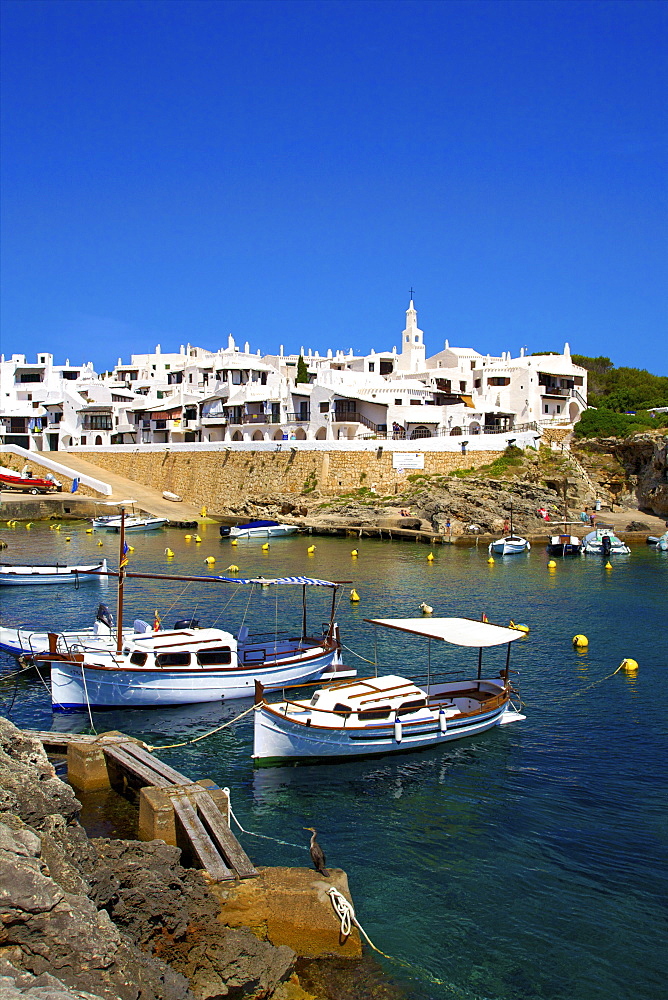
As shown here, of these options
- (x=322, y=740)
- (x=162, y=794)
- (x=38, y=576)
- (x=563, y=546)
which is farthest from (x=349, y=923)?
(x=563, y=546)

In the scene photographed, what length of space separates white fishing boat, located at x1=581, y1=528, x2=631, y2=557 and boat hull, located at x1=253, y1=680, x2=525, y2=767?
38.7m

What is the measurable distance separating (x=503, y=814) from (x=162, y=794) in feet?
22.3

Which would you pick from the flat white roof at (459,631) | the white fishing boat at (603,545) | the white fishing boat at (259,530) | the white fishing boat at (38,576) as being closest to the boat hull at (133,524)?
the white fishing boat at (259,530)

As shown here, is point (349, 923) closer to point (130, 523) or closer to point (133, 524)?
point (130, 523)

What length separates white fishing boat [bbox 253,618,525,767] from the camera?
18.0 m

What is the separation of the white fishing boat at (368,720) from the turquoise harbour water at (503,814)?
1.40 feet

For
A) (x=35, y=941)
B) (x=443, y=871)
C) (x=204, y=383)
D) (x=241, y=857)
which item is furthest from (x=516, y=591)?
(x=204, y=383)

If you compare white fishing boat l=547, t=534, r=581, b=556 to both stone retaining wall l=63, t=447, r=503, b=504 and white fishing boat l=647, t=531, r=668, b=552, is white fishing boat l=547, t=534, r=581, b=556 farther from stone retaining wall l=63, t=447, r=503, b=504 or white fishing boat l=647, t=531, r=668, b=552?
stone retaining wall l=63, t=447, r=503, b=504

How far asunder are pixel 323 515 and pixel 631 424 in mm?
30490

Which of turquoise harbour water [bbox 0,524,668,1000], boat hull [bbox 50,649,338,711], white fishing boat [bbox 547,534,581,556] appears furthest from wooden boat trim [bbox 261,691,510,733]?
white fishing boat [bbox 547,534,581,556]

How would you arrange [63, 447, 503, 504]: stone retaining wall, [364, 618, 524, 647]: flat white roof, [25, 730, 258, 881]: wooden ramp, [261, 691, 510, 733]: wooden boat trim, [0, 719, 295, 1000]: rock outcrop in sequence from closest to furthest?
[0, 719, 295, 1000]: rock outcrop < [25, 730, 258, 881]: wooden ramp < [261, 691, 510, 733]: wooden boat trim < [364, 618, 524, 647]: flat white roof < [63, 447, 503, 504]: stone retaining wall

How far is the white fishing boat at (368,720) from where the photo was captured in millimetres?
18047

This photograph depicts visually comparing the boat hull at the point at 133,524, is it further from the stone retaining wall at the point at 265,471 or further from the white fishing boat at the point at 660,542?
the white fishing boat at the point at 660,542

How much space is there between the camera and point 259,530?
61.2 meters
